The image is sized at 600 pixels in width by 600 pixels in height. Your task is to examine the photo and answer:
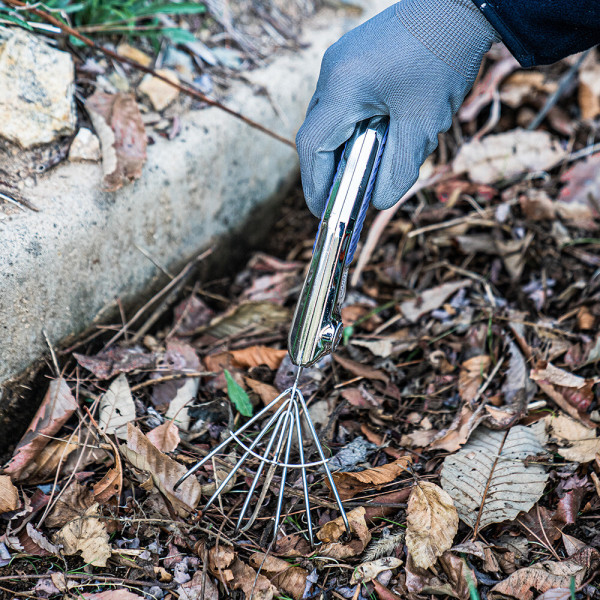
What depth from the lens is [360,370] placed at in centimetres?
159

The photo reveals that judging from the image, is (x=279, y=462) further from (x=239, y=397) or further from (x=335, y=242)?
(x=335, y=242)

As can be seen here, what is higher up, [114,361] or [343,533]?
[114,361]

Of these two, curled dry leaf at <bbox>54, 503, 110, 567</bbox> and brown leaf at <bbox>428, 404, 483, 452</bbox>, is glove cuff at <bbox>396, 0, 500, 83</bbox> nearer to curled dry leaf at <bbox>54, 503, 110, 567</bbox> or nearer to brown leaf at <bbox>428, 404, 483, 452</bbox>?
brown leaf at <bbox>428, 404, 483, 452</bbox>

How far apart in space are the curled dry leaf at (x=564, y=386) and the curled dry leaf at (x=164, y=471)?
2.98 feet

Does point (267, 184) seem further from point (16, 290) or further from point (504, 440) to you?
point (504, 440)

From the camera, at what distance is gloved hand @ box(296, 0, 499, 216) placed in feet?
3.90

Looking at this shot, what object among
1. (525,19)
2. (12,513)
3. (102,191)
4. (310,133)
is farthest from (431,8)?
(12,513)

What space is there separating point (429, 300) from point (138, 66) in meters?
1.13

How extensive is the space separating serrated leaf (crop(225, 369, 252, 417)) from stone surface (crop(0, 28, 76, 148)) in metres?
0.80

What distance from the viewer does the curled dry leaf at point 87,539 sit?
3.97 feet

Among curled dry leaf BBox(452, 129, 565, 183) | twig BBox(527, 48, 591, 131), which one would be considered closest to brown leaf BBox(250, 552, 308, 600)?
curled dry leaf BBox(452, 129, 565, 183)

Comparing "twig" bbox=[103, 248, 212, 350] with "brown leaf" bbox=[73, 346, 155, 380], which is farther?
"twig" bbox=[103, 248, 212, 350]

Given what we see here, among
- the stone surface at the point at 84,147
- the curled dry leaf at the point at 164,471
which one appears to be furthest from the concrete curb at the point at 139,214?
the curled dry leaf at the point at 164,471

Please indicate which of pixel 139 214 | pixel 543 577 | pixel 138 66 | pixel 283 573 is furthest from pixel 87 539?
pixel 138 66
